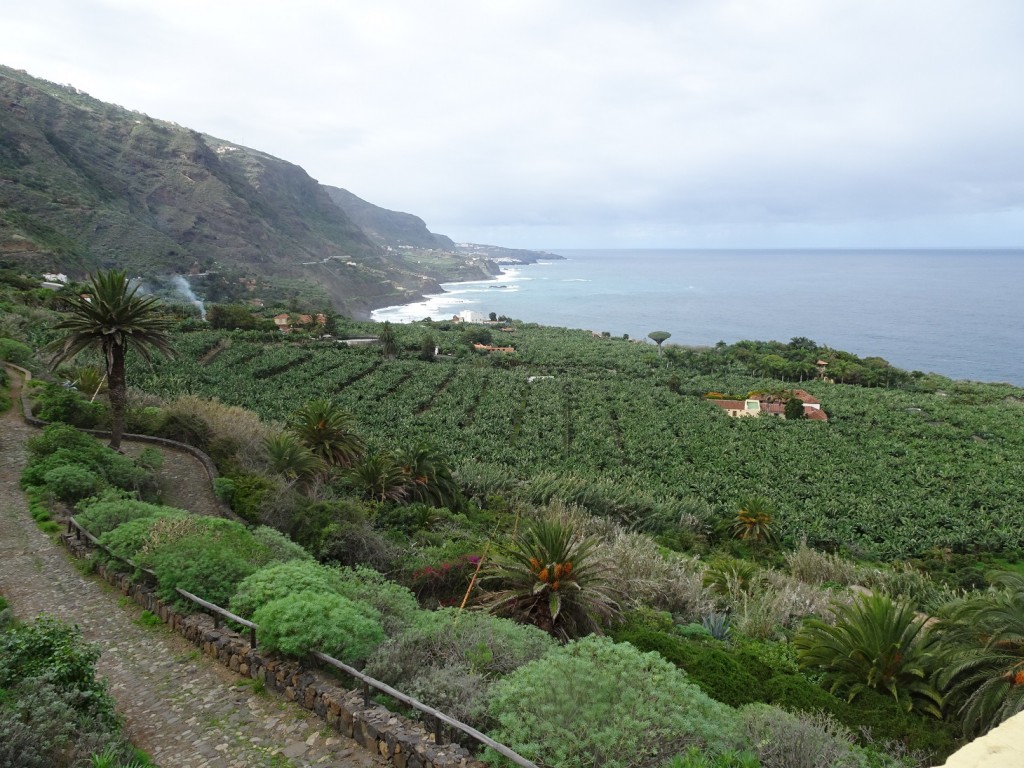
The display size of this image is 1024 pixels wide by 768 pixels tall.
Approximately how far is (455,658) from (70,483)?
11.2 m

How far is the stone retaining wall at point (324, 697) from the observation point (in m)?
5.73

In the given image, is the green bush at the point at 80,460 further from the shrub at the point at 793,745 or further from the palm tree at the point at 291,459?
the shrub at the point at 793,745

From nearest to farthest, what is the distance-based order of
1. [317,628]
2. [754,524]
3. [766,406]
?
[317,628]
[754,524]
[766,406]

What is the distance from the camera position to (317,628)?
6.98 meters

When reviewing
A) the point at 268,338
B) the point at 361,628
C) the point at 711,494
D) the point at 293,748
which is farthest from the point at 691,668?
the point at 268,338

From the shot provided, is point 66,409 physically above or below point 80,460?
above

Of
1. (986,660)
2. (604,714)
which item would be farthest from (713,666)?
(604,714)

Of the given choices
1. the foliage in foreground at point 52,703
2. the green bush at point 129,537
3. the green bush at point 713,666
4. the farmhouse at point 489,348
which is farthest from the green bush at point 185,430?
the farmhouse at point 489,348

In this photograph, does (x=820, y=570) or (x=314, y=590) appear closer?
(x=314, y=590)

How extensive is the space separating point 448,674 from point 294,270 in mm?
139135

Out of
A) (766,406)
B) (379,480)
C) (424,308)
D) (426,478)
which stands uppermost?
(424,308)

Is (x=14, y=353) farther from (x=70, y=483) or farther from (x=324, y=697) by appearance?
(x=324, y=697)

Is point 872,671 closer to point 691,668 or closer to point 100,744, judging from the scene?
point 691,668

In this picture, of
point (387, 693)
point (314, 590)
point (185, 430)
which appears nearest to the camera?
point (387, 693)
